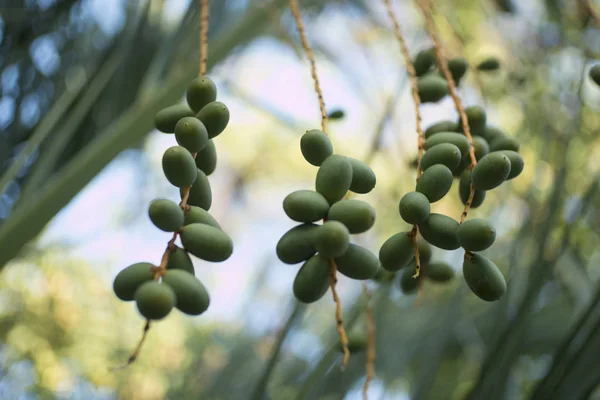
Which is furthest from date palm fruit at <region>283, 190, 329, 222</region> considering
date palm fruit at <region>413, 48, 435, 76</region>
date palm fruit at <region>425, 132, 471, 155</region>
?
date palm fruit at <region>413, 48, 435, 76</region>

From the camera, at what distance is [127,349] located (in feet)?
5.27

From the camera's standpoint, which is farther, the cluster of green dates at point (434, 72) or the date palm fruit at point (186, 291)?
the cluster of green dates at point (434, 72)

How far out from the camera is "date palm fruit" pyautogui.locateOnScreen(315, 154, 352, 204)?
0.33 meters

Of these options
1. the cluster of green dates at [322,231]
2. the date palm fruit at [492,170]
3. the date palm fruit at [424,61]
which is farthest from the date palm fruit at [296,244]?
the date palm fruit at [424,61]

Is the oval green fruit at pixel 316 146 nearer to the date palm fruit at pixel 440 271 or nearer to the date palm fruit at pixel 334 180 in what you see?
the date palm fruit at pixel 334 180

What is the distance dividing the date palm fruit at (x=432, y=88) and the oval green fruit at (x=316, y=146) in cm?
16

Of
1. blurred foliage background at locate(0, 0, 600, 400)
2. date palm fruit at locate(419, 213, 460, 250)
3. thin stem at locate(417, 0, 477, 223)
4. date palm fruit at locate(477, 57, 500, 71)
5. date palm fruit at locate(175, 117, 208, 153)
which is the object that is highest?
date palm fruit at locate(175, 117, 208, 153)

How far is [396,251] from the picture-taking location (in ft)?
1.13

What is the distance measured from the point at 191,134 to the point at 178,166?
0.02 metres

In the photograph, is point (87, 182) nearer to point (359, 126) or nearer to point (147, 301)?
point (147, 301)

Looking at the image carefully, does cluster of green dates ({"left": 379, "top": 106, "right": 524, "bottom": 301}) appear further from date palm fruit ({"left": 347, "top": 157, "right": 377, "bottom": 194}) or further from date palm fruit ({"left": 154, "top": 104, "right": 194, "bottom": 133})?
date palm fruit ({"left": 154, "top": 104, "right": 194, "bottom": 133})

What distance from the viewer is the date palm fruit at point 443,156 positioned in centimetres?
37

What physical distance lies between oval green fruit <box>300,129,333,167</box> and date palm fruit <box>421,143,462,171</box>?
0.06 m

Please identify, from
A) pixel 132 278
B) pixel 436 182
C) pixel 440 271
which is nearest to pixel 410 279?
pixel 440 271
